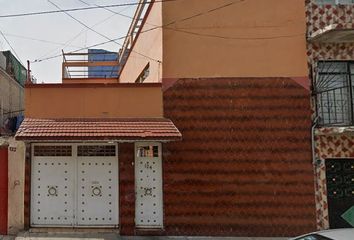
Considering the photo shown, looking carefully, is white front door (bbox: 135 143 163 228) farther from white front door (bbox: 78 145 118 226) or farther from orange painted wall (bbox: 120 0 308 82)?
orange painted wall (bbox: 120 0 308 82)

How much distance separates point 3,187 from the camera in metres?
10.9

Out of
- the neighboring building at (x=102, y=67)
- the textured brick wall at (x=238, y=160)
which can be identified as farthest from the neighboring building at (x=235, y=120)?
the neighboring building at (x=102, y=67)

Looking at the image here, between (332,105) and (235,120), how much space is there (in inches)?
118

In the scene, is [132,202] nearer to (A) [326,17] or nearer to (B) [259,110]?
(B) [259,110]

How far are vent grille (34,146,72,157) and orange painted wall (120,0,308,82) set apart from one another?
11.4 feet

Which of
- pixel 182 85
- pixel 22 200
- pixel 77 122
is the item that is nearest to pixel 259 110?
pixel 182 85

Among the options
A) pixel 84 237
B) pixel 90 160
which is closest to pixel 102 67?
pixel 90 160

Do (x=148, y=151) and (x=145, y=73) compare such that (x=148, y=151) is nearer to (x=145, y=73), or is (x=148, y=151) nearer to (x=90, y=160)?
(x=90, y=160)

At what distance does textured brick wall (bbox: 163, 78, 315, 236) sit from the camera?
36.0 ft

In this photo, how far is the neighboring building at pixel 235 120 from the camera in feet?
36.1

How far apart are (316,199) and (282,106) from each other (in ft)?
9.16

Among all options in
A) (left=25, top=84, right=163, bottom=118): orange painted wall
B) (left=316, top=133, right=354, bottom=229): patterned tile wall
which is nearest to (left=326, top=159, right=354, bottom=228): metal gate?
(left=316, top=133, right=354, bottom=229): patterned tile wall

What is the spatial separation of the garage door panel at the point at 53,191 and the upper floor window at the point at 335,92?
745 centimetres

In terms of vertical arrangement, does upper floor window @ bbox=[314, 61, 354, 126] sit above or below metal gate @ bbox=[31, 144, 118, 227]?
above
